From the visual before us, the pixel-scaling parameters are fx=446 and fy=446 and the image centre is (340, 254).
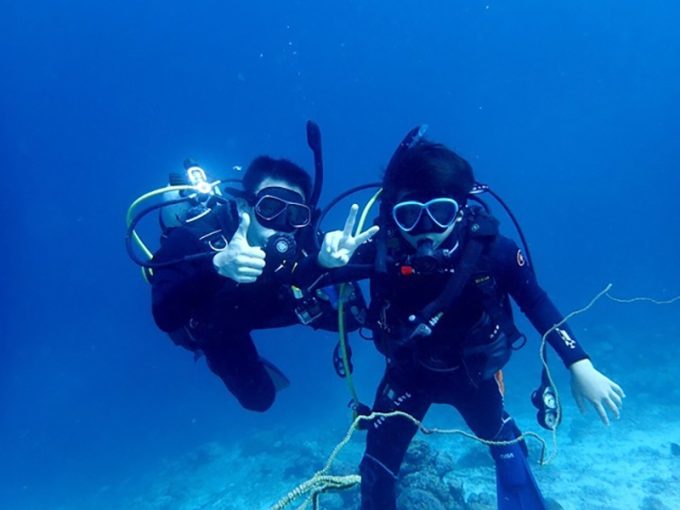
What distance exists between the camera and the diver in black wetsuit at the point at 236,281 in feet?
13.7

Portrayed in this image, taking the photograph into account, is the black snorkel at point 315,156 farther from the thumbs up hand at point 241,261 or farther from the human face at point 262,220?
the thumbs up hand at point 241,261

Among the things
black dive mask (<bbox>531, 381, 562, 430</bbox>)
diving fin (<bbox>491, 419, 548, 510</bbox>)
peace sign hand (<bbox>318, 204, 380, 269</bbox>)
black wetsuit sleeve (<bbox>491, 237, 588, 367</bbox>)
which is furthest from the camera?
diving fin (<bbox>491, 419, 548, 510</bbox>)

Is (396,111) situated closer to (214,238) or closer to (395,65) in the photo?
(395,65)

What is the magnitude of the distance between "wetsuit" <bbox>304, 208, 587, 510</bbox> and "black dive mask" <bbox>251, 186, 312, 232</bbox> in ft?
2.64

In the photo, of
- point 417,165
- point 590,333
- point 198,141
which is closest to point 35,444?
point 590,333

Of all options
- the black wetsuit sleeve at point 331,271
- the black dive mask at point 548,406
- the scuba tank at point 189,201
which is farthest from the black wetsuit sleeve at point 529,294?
the scuba tank at point 189,201

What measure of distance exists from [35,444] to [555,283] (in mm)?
57705

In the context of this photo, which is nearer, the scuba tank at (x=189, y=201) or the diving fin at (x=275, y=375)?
the scuba tank at (x=189, y=201)

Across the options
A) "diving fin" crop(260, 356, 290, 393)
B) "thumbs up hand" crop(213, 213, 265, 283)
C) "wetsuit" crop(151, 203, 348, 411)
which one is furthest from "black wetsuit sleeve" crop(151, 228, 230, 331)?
"diving fin" crop(260, 356, 290, 393)

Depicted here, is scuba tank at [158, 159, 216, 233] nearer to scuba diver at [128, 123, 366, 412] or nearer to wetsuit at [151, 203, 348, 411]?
scuba diver at [128, 123, 366, 412]

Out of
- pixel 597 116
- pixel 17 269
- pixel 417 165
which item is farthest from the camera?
pixel 597 116

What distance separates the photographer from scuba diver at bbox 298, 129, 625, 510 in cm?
359

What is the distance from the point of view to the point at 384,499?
14.2 ft

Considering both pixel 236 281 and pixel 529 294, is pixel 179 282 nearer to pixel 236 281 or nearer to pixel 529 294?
pixel 236 281
